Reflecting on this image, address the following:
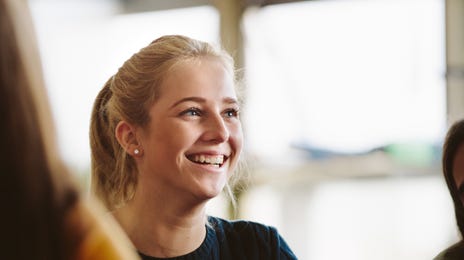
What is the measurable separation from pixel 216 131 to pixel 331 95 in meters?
2.02

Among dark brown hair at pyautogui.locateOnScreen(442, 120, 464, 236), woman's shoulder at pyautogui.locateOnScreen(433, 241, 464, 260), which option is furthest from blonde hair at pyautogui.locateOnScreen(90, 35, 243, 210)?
woman's shoulder at pyautogui.locateOnScreen(433, 241, 464, 260)

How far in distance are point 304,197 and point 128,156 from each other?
2.01 m

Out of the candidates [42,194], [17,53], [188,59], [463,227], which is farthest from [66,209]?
[463,227]

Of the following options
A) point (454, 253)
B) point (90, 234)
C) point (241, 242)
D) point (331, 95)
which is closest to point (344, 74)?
point (331, 95)

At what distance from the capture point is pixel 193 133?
53.6 inches

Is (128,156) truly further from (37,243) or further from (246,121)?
(246,121)

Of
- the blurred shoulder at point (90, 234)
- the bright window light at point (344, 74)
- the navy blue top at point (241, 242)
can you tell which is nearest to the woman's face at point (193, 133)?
the navy blue top at point (241, 242)

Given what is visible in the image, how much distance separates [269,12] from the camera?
3412 millimetres

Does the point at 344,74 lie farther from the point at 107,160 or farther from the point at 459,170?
the point at 107,160

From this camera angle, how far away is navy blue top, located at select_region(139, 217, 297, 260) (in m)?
1.46

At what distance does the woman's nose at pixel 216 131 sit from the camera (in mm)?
1361

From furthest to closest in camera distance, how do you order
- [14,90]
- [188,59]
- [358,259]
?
[358,259] → [188,59] → [14,90]

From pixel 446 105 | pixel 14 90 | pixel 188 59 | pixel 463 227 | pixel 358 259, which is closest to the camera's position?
pixel 14 90

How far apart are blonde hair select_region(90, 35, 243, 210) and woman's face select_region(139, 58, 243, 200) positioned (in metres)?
0.03
